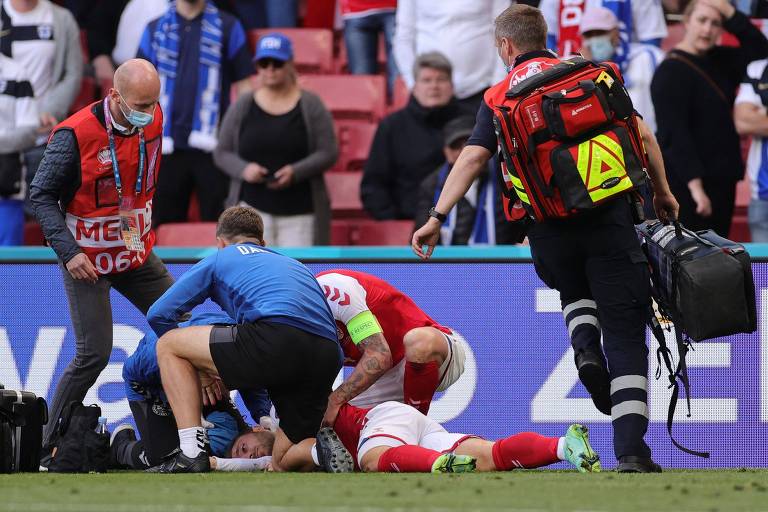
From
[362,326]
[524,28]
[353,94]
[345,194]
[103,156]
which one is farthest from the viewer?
[353,94]

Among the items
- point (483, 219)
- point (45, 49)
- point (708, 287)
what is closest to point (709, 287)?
point (708, 287)

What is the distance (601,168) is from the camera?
593 cm

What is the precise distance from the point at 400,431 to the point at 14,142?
15.8 ft

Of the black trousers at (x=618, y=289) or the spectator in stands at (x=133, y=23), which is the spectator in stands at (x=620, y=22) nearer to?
the spectator in stands at (x=133, y=23)

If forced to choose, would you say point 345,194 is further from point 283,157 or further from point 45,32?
point 45,32

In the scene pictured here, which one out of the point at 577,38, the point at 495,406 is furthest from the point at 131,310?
the point at 577,38

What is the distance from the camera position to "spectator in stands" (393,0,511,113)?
34.3ft

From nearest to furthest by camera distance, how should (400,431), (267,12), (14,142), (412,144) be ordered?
(400,431) < (412,144) < (14,142) < (267,12)

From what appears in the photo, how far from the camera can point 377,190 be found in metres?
10.0

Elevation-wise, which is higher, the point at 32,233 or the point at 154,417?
the point at 154,417

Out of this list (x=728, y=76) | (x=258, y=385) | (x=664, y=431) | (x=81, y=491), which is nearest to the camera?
(x=81, y=491)

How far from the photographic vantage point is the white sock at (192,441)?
639cm

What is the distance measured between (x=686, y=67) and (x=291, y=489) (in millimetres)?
5260

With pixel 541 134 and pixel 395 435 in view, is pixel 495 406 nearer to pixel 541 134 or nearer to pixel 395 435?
pixel 395 435
